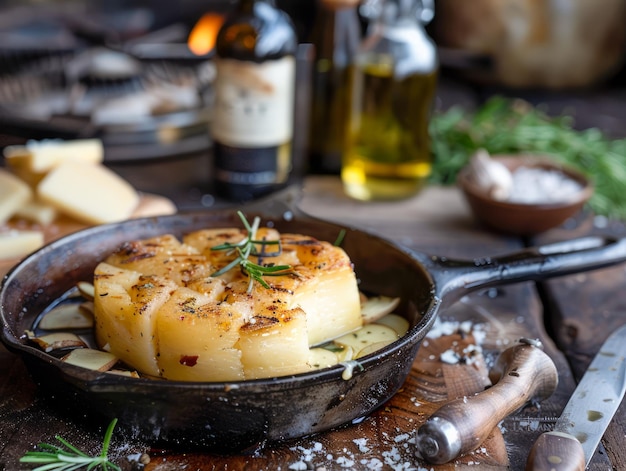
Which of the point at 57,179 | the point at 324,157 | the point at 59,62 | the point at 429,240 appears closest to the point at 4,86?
the point at 59,62

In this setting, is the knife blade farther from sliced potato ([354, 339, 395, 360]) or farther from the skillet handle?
sliced potato ([354, 339, 395, 360])

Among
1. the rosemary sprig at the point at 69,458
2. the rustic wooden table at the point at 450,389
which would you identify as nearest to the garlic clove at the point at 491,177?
the rustic wooden table at the point at 450,389

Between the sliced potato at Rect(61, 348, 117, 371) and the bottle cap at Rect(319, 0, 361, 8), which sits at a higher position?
the bottle cap at Rect(319, 0, 361, 8)

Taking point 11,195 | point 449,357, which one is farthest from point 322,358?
point 11,195

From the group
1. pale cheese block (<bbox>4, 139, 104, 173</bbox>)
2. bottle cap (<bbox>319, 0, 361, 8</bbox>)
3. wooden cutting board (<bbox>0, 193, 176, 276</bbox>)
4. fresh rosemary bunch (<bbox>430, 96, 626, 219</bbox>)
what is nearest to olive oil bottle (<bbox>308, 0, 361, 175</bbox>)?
bottle cap (<bbox>319, 0, 361, 8</bbox>)

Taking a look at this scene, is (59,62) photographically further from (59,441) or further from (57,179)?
A: (59,441)

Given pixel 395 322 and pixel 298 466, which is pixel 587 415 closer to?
pixel 395 322
